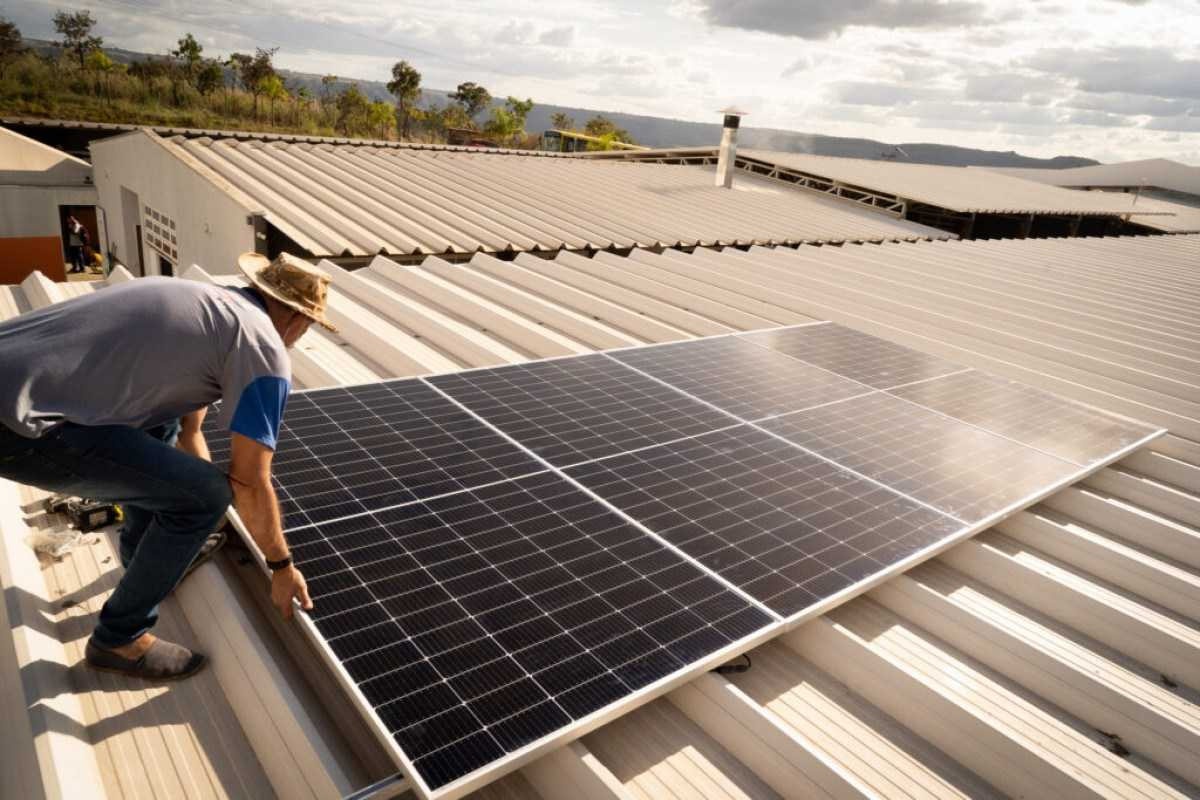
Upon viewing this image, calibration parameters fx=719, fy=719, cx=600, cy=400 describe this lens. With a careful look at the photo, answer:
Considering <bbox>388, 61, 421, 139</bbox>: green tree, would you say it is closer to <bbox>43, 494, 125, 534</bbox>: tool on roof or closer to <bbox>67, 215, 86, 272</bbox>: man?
<bbox>67, 215, 86, 272</bbox>: man

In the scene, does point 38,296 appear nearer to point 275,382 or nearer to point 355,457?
point 355,457

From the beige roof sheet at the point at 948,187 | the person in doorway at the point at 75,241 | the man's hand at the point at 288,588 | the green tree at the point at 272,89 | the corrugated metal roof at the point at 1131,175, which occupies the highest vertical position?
the green tree at the point at 272,89

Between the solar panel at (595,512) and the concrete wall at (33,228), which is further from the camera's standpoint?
the concrete wall at (33,228)

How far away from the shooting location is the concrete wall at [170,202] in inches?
611

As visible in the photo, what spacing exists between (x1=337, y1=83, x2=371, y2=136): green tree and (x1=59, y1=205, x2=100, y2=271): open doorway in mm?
53988

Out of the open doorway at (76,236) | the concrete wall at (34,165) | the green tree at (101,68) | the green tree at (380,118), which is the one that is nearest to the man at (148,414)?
the open doorway at (76,236)

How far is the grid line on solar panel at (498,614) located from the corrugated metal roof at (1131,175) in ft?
226

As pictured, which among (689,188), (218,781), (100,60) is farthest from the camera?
(100,60)

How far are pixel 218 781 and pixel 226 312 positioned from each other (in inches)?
88.8

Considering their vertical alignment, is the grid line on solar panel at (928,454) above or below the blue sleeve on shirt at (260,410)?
below

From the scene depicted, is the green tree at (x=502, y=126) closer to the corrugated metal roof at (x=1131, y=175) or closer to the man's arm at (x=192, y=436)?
the corrugated metal roof at (x=1131, y=175)

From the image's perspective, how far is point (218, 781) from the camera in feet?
11.2

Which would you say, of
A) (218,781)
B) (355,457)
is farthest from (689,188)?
(218,781)

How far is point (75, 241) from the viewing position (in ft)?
110
